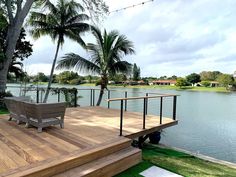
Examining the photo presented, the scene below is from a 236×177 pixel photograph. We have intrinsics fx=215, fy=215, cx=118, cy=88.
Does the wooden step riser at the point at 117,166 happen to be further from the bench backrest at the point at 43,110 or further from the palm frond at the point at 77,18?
the palm frond at the point at 77,18

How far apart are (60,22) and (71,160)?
35.2ft

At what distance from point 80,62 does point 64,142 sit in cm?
732

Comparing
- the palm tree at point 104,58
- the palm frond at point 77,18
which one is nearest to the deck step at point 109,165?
the palm tree at point 104,58

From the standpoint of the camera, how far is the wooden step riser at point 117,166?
308 cm

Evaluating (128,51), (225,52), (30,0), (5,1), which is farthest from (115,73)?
(225,52)

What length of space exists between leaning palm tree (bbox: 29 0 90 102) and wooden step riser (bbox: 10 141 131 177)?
30.1ft

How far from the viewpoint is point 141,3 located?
7.35 m

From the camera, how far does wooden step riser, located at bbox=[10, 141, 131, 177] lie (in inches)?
105

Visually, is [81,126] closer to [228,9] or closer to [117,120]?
A: [117,120]

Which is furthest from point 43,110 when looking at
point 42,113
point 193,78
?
point 193,78

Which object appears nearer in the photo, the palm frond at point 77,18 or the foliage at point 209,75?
the palm frond at point 77,18


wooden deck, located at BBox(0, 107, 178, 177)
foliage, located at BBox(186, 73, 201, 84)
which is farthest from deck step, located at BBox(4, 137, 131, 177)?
foliage, located at BBox(186, 73, 201, 84)

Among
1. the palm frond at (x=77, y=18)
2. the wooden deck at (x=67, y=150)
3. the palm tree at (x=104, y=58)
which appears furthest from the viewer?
the palm frond at (x=77, y=18)

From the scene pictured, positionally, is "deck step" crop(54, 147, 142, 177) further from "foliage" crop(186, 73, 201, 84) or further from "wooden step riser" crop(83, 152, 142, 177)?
"foliage" crop(186, 73, 201, 84)
